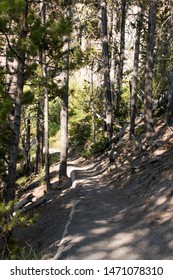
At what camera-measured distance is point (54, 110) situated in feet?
123

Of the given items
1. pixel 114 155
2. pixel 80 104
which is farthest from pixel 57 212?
pixel 80 104

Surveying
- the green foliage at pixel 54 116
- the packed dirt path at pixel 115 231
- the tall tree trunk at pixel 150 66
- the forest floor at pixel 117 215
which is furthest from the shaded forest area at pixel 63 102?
the green foliage at pixel 54 116

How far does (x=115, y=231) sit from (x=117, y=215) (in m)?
1.40

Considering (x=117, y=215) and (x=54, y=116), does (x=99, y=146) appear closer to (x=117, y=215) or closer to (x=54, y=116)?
(x=54, y=116)

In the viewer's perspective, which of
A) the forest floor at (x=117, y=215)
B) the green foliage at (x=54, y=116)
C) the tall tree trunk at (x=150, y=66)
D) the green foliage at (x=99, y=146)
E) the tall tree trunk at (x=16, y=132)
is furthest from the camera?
the green foliage at (x=54, y=116)

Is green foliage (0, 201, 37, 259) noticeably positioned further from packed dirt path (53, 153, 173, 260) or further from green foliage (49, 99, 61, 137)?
green foliage (49, 99, 61, 137)

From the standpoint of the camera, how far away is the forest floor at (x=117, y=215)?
658 centimetres

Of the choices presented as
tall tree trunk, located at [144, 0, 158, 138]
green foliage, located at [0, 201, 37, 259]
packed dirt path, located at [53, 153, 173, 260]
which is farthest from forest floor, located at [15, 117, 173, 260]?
tall tree trunk, located at [144, 0, 158, 138]

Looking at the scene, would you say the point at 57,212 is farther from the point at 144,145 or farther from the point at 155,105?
the point at 155,105

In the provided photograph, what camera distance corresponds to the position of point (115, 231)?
7680 millimetres

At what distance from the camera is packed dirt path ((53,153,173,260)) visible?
20.8ft

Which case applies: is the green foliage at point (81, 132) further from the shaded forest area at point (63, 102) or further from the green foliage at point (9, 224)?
the green foliage at point (9, 224)

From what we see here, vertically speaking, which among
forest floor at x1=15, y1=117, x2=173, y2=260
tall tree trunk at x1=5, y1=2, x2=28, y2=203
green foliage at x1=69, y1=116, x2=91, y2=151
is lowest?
green foliage at x1=69, y1=116, x2=91, y2=151

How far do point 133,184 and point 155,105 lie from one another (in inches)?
394
